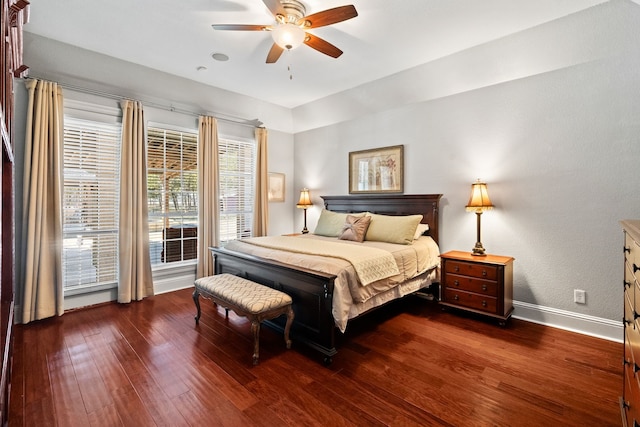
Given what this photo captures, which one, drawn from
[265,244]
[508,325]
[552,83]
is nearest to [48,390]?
[265,244]

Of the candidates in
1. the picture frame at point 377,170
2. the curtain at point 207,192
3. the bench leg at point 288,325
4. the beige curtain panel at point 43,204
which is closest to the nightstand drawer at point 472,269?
the picture frame at point 377,170

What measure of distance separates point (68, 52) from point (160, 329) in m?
3.14

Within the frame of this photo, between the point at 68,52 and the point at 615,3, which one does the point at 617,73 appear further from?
the point at 68,52

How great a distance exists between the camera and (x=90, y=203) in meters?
3.65

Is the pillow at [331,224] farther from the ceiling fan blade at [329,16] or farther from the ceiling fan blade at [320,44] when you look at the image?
the ceiling fan blade at [329,16]

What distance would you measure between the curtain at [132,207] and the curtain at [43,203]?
579 millimetres

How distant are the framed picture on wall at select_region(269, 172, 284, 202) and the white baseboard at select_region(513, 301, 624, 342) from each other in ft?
12.9

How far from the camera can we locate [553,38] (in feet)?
9.39

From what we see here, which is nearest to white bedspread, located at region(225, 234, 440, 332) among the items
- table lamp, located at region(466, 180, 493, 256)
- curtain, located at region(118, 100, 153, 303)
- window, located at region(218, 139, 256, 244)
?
table lamp, located at region(466, 180, 493, 256)

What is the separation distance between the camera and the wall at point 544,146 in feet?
8.96

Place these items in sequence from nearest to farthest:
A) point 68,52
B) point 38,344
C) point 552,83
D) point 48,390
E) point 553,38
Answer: point 48,390 → point 38,344 → point 553,38 → point 552,83 → point 68,52

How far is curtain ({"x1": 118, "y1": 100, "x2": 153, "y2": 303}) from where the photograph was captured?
3.74m

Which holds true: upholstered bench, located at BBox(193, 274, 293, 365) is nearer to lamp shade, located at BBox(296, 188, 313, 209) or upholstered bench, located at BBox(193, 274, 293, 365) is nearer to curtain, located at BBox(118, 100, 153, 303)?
curtain, located at BBox(118, 100, 153, 303)

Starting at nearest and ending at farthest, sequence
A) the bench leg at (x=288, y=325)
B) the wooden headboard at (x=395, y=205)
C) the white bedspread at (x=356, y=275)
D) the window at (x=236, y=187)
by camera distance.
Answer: the white bedspread at (x=356, y=275)
the bench leg at (x=288, y=325)
the wooden headboard at (x=395, y=205)
the window at (x=236, y=187)
